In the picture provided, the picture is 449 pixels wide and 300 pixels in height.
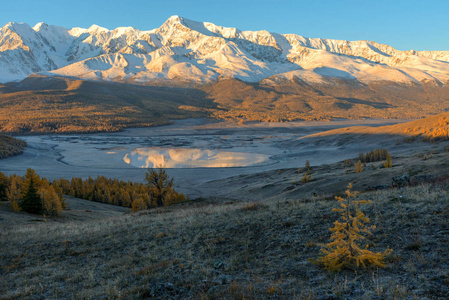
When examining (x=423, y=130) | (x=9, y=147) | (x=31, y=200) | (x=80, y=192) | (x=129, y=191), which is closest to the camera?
(x=31, y=200)

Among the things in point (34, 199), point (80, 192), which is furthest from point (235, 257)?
point (80, 192)

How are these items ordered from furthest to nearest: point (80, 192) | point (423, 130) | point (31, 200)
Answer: point (423, 130), point (80, 192), point (31, 200)

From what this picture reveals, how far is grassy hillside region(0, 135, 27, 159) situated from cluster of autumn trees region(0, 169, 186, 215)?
4635 cm

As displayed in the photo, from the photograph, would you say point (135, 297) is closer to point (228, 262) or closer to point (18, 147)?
point (228, 262)

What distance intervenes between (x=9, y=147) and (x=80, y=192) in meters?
56.0

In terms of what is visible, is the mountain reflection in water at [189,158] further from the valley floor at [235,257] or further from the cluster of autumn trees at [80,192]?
the valley floor at [235,257]

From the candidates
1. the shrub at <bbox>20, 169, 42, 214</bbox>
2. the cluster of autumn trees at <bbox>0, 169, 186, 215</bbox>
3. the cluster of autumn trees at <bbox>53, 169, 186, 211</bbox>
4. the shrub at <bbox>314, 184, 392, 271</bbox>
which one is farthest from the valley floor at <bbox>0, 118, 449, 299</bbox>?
the cluster of autumn trees at <bbox>53, 169, 186, 211</bbox>

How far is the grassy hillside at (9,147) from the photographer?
268ft

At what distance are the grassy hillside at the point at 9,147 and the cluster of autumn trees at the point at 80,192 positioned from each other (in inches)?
1825

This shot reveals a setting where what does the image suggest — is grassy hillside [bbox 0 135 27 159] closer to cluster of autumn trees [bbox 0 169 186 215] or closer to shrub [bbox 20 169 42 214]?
cluster of autumn trees [bbox 0 169 186 215]

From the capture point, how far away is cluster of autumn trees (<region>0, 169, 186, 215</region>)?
91.2 ft

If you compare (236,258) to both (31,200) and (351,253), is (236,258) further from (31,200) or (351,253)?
(31,200)

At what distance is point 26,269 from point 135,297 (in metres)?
6.25

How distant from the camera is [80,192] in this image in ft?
152
